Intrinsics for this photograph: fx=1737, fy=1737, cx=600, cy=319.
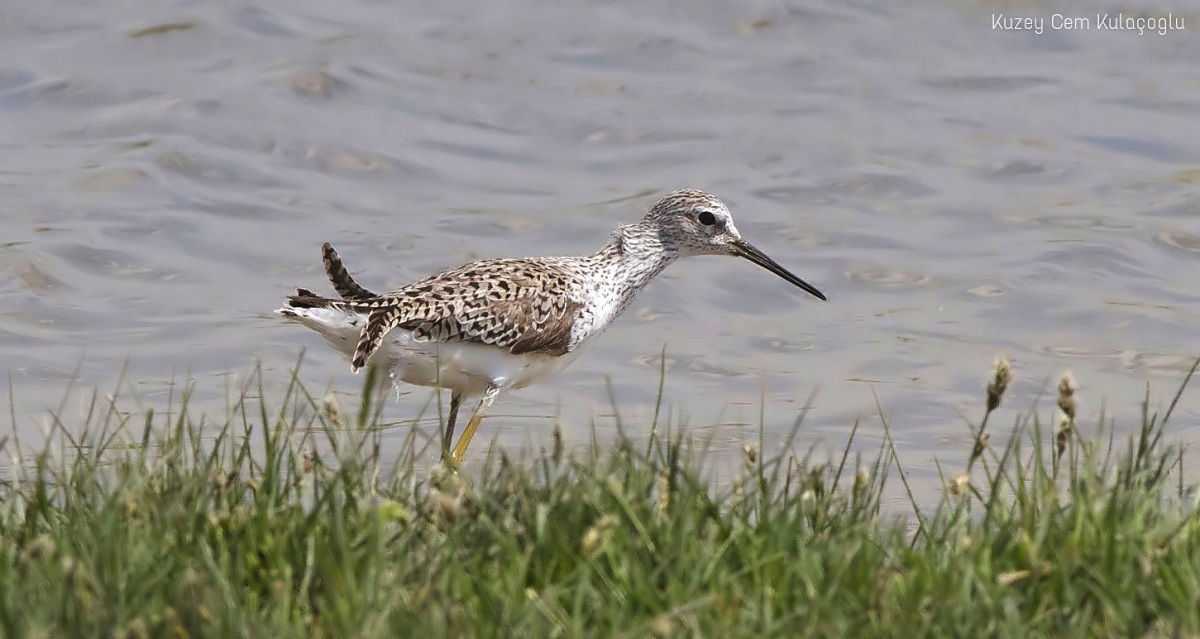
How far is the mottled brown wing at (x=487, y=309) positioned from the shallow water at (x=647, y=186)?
1.20 metres

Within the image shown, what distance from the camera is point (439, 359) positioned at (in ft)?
23.8

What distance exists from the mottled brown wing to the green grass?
6.50ft

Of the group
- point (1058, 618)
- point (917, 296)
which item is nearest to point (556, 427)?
point (1058, 618)

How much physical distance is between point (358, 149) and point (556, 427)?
7.46 metres

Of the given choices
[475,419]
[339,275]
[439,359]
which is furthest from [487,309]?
[339,275]

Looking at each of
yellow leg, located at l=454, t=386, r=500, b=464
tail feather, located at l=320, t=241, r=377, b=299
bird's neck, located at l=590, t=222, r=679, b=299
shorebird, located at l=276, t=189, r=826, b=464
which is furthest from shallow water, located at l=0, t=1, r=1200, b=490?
tail feather, located at l=320, t=241, r=377, b=299

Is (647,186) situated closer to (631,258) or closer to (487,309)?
(631,258)

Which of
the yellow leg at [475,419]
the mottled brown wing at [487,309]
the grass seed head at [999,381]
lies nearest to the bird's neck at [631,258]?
the mottled brown wing at [487,309]

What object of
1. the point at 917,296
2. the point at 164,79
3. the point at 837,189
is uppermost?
the point at 164,79

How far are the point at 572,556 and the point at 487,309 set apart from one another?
114 inches

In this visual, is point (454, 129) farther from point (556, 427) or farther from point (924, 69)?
point (556, 427)

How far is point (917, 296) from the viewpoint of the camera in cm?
1056

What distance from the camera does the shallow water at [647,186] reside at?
9633 millimetres

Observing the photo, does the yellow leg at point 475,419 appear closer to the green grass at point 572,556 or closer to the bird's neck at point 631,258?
the bird's neck at point 631,258
